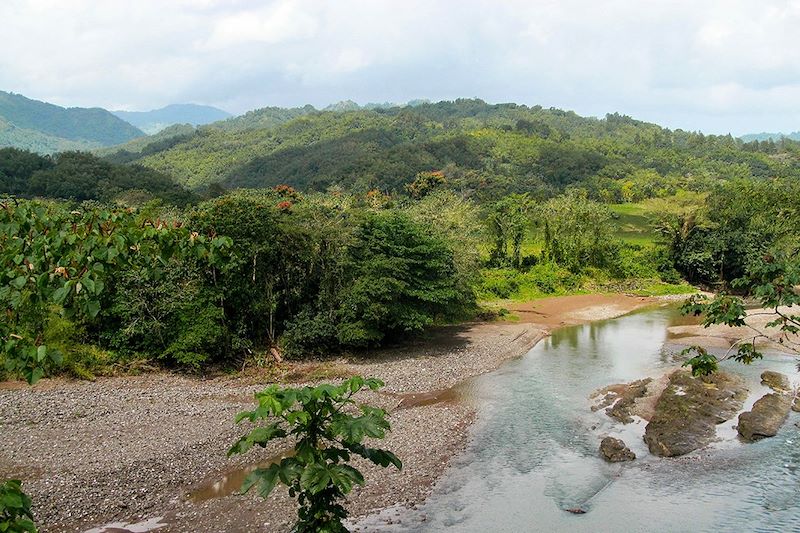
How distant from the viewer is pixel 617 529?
15.7 metres

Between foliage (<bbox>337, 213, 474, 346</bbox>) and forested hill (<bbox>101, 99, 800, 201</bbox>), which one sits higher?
forested hill (<bbox>101, 99, 800, 201</bbox>)

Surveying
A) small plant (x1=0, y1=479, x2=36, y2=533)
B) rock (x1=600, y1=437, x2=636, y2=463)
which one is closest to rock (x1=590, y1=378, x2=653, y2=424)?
rock (x1=600, y1=437, x2=636, y2=463)

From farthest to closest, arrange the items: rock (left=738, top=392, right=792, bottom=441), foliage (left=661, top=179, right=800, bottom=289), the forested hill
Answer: the forested hill, foliage (left=661, top=179, right=800, bottom=289), rock (left=738, top=392, right=792, bottom=441)

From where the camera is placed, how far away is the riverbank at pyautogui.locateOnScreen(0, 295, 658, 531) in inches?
640

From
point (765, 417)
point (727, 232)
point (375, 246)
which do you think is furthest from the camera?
point (727, 232)

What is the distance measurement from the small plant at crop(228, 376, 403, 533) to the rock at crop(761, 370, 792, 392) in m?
26.3

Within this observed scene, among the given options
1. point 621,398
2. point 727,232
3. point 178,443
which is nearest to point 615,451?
point 621,398

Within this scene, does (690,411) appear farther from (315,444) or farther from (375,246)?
(315,444)

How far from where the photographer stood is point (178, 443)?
20531 mm

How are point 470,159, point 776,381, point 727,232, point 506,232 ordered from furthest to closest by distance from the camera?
point 470,159 < point 506,232 < point 727,232 < point 776,381

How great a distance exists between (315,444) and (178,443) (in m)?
15.4

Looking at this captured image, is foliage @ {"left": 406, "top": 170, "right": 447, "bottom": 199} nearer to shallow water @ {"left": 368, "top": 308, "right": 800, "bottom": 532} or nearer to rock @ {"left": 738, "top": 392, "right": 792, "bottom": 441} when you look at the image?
shallow water @ {"left": 368, "top": 308, "right": 800, "bottom": 532}

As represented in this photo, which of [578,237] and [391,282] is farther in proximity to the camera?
[578,237]

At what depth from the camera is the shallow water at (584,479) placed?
16.1m
